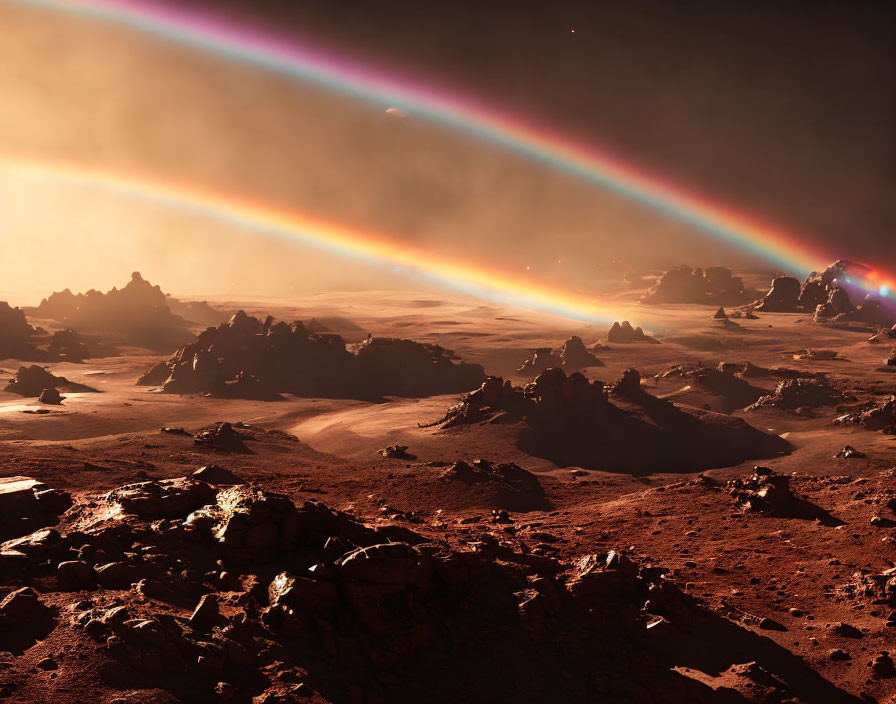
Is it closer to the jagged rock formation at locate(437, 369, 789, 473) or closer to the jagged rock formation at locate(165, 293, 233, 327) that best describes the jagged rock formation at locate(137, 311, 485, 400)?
the jagged rock formation at locate(437, 369, 789, 473)

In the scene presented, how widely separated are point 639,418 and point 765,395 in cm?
1664

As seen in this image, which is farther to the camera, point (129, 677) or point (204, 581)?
point (204, 581)

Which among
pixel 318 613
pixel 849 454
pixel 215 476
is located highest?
pixel 318 613

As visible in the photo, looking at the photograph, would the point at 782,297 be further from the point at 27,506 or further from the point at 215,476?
the point at 27,506

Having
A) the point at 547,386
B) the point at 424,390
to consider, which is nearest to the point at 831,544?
the point at 547,386

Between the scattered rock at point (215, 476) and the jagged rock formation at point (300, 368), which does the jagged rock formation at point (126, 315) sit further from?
the scattered rock at point (215, 476)

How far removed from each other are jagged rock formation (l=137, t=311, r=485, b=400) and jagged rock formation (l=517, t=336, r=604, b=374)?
5073mm

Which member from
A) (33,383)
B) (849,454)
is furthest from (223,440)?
(849,454)

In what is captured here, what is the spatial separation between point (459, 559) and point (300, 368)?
2206 inches

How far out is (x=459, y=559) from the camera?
50.8 ft

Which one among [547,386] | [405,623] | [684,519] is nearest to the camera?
→ [405,623]

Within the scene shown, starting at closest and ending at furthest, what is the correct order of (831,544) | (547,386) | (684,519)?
(831,544), (684,519), (547,386)

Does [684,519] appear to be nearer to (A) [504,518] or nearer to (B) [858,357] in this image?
(A) [504,518]

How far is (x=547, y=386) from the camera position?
46062 millimetres
